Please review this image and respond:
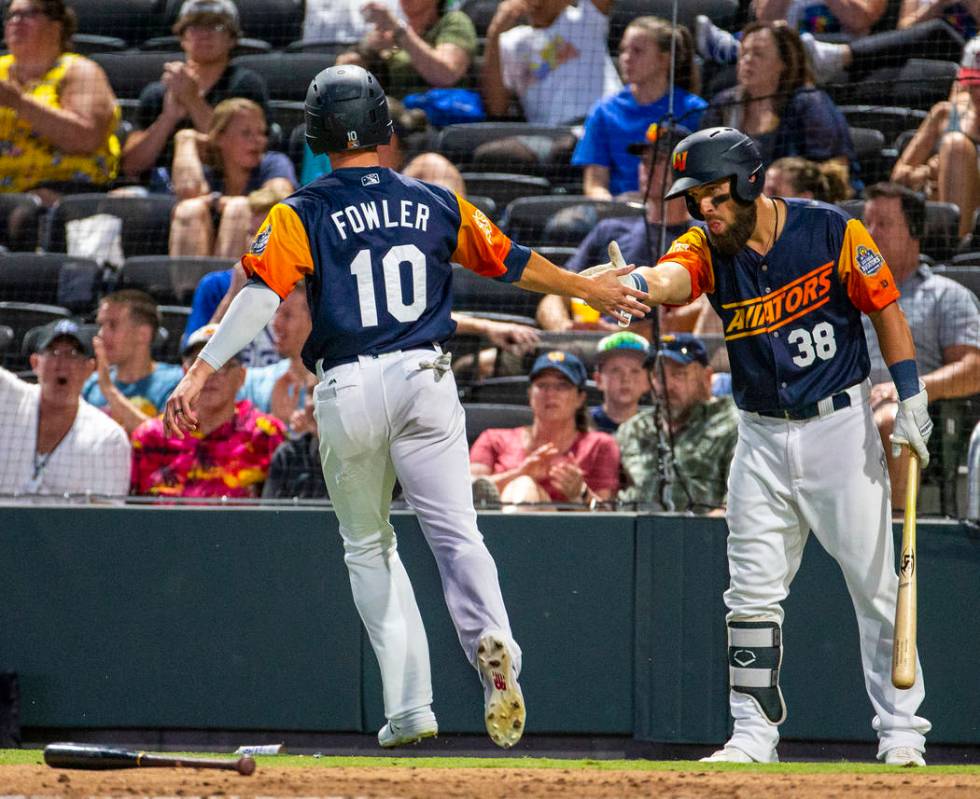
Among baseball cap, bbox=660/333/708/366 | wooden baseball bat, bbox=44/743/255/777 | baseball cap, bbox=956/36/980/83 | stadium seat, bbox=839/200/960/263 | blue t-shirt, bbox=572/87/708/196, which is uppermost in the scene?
baseball cap, bbox=956/36/980/83

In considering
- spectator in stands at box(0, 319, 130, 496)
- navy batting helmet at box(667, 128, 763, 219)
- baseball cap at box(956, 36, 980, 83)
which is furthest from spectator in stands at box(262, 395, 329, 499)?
baseball cap at box(956, 36, 980, 83)

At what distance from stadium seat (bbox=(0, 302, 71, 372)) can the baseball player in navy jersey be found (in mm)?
3370

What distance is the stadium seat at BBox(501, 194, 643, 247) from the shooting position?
299 inches

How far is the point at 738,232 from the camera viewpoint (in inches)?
199

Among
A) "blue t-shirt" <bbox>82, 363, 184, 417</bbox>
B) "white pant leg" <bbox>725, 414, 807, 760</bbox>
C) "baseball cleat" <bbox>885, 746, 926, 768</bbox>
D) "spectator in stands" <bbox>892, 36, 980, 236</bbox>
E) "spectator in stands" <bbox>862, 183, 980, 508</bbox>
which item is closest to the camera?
"baseball cleat" <bbox>885, 746, 926, 768</bbox>

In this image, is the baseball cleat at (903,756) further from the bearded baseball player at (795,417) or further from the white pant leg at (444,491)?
the white pant leg at (444,491)

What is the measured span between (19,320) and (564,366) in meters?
2.96

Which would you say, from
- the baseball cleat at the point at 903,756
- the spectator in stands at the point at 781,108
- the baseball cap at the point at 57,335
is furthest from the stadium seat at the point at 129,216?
the baseball cleat at the point at 903,756

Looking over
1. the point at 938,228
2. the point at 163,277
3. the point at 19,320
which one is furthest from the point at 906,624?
the point at 19,320

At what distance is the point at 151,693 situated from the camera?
6.33m

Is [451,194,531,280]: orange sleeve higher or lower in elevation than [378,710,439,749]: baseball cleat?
higher

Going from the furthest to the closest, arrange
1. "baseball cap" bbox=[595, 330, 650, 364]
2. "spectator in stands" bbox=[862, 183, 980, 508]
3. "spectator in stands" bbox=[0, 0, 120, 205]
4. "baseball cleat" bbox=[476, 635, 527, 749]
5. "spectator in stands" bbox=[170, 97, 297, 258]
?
"spectator in stands" bbox=[0, 0, 120, 205] < "spectator in stands" bbox=[170, 97, 297, 258] < "baseball cap" bbox=[595, 330, 650, 364] < "spectator in stands" bbox=[862, 183, 980, 508] < "baseball cleat" bbox=[476, 635, 527, 749]

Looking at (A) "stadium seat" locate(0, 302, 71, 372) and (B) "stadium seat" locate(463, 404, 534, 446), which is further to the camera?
(A) "stadium seat" locate(0, 302, 71, 372)

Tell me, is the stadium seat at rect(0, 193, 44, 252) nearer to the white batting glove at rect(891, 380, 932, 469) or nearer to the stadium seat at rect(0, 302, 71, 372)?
the stadium seat at rect(0, 302, 71, 372)
